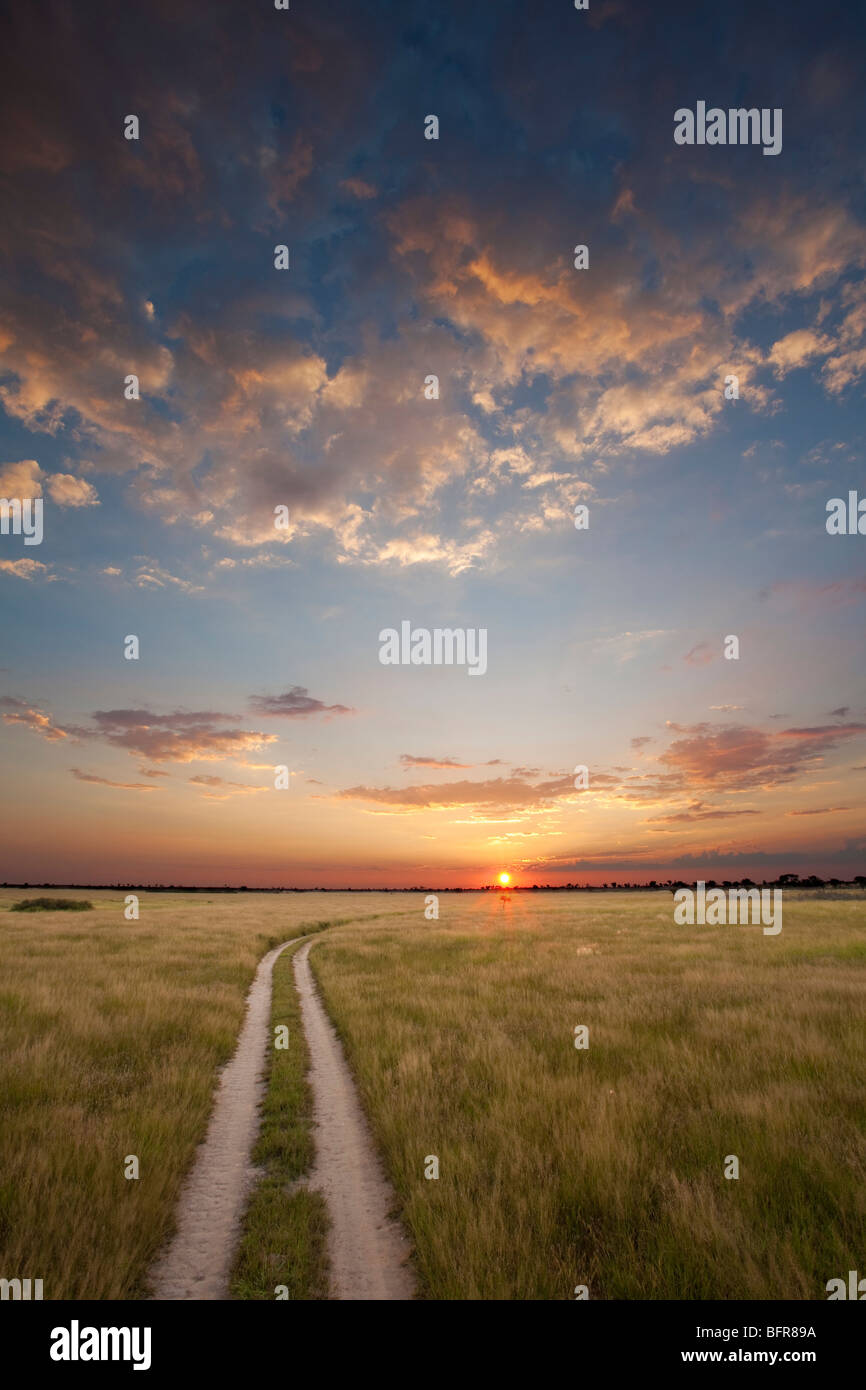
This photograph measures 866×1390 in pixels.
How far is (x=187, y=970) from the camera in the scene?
800 inches

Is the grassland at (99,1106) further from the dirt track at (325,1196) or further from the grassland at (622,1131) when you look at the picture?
the grassland at (622,1131)

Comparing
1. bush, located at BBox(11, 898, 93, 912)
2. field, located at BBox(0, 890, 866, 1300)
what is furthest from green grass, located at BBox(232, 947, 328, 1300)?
bush, located at BBox(11, 898, 93, 912)

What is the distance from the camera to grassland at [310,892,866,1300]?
15.8 feet

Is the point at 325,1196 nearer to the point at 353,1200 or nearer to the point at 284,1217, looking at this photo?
the point at 353,1200

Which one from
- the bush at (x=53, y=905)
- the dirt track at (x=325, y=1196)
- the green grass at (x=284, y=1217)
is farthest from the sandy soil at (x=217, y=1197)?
the bush at (x=53, y=905)

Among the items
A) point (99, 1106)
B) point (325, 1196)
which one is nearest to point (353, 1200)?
point (325, 1196)

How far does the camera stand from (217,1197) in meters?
6.18

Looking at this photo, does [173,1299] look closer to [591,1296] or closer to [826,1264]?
[591,1296]

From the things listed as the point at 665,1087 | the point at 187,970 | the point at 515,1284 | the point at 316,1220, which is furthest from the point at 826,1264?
the point at 187,970

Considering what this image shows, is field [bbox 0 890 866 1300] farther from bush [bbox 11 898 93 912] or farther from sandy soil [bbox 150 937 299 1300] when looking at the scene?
bush [bbox 11 898 93 912]

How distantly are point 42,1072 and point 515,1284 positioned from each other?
8762 millimetres

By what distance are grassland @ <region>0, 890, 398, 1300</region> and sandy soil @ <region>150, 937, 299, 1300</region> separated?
8.2 inches

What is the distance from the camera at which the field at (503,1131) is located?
4.86 meters

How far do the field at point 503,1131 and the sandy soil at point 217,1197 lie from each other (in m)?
0.20
